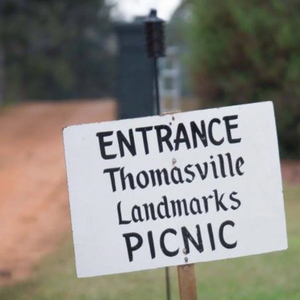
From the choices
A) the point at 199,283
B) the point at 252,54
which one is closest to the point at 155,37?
the point at 199,283

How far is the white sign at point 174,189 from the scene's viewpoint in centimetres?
438

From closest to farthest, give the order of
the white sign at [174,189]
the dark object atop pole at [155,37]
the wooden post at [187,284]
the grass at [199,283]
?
1. the white sign at [174,189]
2. the wooden post at [187,284]
3. the dark object atop pole at [155,37]
4. the grass at [199,283]

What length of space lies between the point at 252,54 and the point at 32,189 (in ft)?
12.4

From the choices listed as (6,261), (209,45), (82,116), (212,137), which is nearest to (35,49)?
(82,116)

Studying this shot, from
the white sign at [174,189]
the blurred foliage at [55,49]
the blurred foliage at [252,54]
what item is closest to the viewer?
the white sign at [174,189]

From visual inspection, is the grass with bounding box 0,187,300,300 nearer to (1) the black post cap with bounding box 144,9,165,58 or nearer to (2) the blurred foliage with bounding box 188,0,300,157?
(1) the black post cap with bounding box 144,9,165,58

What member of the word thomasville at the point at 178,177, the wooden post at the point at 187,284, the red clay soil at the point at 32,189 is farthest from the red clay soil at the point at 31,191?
the word thomasville at the point at 178,177

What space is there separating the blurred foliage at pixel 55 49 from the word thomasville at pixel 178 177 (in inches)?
1066

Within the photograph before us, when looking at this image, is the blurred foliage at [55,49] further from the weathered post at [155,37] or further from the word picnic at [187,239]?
the word picnic at [187,239]

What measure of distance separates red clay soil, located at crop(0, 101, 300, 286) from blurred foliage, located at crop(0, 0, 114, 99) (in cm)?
891

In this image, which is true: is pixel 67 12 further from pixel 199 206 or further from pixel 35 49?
pixel 199 206

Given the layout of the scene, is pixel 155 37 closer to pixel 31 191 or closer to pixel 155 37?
pixel 155 37

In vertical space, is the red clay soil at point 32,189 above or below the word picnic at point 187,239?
above

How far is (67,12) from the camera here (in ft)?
119
